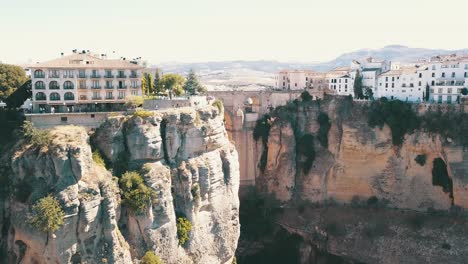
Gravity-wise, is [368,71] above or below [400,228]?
above

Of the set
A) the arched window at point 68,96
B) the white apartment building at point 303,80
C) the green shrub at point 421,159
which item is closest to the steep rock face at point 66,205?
the arched window at point 68,96

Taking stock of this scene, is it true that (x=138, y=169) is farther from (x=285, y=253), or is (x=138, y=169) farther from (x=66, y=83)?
(x=285, y=253)

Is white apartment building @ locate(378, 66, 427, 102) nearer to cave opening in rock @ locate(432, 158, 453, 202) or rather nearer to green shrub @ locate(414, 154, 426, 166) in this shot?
green shrub @ locate(414, 154, 426, 166)

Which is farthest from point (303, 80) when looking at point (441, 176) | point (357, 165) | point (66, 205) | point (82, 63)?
point (66, 205)

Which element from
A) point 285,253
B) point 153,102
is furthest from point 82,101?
point 285,253

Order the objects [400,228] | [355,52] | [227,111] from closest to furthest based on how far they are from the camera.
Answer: [400,228] → [227,111] → [355,52]

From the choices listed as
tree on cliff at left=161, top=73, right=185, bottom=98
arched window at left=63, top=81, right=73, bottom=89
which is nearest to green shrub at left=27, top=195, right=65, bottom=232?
arched window at left=63, top=81, right=73, bottom=89
